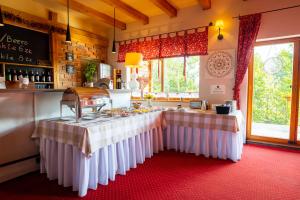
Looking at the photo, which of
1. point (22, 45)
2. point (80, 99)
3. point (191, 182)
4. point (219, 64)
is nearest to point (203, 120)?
point (191, 182)

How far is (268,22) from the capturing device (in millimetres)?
3828

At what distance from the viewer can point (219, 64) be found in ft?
14.3

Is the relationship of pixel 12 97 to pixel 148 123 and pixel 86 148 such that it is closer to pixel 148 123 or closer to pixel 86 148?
pixel 86 148

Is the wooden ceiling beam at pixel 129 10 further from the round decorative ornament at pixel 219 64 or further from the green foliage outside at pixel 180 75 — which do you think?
the round decorative ornament at pixel 219 64

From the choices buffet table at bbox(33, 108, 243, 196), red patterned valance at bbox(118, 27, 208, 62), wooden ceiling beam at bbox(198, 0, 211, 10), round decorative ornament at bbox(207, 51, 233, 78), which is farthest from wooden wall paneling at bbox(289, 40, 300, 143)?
wooden ceiling beam at bbox(198, 0, 211, 10)

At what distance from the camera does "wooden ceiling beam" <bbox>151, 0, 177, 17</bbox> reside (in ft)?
14.1

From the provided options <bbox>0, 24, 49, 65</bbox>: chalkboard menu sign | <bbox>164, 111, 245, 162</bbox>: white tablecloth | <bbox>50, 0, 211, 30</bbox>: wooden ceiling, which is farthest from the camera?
<bbox>50, 0, 211, 30</bbox>: wooden ceiling

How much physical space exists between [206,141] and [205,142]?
3 centimetres

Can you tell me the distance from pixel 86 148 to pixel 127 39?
4.43 metres

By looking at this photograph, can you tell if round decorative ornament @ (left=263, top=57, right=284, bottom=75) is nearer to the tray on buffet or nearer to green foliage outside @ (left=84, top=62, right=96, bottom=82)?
the tray on buffet

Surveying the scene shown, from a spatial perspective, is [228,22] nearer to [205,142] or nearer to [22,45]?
[205,142]

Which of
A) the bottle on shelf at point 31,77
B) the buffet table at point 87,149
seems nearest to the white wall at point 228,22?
the buffet table at point 87,149

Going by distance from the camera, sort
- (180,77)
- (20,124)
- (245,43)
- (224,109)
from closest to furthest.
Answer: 1. (20,124)
2. (224,109)
3. (245,43)
4. (180,77)

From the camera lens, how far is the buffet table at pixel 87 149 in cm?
210
